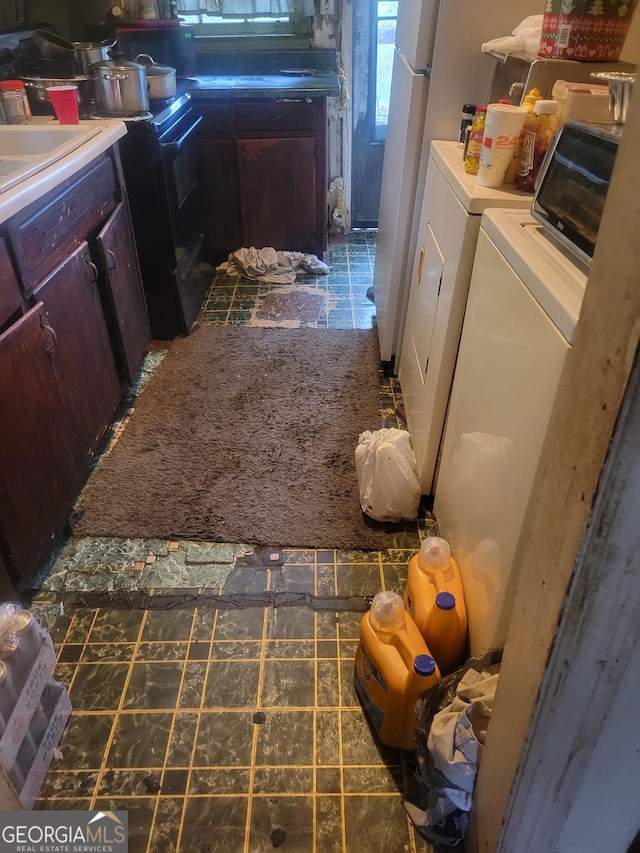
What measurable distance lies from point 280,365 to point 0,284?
1338 millimetres

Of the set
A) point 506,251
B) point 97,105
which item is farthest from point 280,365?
point 506,251

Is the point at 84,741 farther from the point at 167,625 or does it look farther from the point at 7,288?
the point at 7,288

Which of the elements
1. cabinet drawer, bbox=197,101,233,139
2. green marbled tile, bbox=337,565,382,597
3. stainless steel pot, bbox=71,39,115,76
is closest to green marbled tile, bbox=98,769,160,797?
green marbled tile, bbox=337,565,382,597

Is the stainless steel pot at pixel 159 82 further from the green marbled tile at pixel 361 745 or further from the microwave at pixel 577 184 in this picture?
the green marbled tile at pixel 361 745

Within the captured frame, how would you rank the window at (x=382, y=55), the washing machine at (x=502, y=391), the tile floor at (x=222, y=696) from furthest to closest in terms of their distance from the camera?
the window at (x=382, y=55) < the tile floor at (x=222, y=696) < the washing machine at (x=502, y=391)

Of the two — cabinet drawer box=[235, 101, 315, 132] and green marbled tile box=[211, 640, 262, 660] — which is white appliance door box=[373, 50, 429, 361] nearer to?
cabinet drawer box=[235, 101, 315, 132]

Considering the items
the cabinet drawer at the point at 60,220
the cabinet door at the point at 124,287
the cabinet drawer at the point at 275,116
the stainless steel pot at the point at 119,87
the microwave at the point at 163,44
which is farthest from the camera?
the cabinet drawer at the point at 275,116

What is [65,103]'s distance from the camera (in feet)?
6.51

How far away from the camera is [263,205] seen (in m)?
3.32

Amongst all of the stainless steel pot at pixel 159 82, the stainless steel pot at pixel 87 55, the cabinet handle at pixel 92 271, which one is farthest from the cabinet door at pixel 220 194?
the cabinet handle at pixel 92 271

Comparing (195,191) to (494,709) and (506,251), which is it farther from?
(494,709)

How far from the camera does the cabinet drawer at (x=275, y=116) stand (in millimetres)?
3031

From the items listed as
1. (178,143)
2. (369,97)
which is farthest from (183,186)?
(369,97)

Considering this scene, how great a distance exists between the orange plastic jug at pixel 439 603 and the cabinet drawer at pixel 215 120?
259cm
